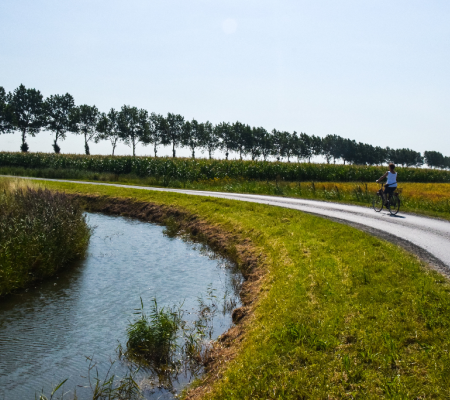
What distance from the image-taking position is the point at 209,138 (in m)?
98.8

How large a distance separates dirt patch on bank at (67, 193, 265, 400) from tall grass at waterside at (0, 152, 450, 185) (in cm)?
1013

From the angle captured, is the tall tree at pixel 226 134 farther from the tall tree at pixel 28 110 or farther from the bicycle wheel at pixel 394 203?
the bicycle wheel at pixel 394 203

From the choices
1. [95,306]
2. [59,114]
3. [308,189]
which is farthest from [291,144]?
[95,306]

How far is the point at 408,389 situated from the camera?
4281 millimetres

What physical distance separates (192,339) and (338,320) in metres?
2.76

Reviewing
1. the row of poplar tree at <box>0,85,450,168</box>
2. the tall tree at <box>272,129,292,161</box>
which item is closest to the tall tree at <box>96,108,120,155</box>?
the row of poplar tree at <box>0,85,450,168</box>

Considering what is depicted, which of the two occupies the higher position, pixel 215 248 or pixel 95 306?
pixel 215 248

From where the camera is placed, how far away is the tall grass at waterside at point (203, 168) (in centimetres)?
3641

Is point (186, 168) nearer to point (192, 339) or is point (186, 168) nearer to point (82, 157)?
point (82, 157)

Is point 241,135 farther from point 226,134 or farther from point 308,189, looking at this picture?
point 308,189

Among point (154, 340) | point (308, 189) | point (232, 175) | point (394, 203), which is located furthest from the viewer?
point (232, 175)

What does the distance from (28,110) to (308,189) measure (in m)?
81.0

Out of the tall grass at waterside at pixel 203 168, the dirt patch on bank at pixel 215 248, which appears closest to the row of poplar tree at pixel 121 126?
the tall grass at waterside at pixel 203 168

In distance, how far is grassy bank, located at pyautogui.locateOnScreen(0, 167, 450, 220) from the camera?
19.4 m
